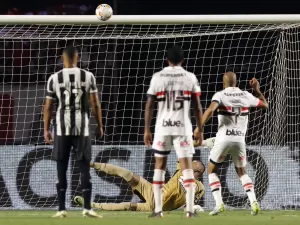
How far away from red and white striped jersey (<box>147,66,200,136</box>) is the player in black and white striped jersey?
681mm

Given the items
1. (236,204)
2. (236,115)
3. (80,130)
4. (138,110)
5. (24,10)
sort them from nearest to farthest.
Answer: (80,130) → (236,115) → (236,204) → (138,110) → (24,10)

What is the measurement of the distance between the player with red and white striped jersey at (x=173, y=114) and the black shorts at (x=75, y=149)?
648 millimetres

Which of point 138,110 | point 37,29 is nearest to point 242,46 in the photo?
point 138,110

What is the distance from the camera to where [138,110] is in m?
18.1

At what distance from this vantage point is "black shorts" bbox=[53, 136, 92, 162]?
37.2ft

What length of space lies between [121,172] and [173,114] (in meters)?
3.93

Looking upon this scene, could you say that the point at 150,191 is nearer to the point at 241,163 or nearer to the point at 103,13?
the point at 241,163

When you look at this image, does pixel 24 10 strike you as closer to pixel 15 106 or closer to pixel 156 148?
pixel 15 106

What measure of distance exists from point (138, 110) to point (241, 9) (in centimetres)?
299

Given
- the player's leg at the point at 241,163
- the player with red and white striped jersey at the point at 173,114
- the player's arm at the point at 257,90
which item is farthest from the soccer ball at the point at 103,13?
the player with red and white striped jersey at the point at 173,114

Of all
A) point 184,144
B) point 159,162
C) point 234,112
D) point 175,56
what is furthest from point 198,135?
point 234,112

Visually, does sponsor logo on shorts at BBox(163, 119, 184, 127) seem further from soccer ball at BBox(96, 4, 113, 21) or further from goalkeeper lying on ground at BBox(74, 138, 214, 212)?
soccer ball at BBox(96, 4, 113, 21)

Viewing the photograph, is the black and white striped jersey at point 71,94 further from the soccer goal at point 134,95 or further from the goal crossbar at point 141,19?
the soccer goal at point 134,95

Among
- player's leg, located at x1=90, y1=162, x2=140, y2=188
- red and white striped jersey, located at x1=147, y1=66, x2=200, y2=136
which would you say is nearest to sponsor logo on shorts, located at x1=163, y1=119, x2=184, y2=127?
red and white striped jersey, located at x1=147, y1=66, x2=200, y2=136
